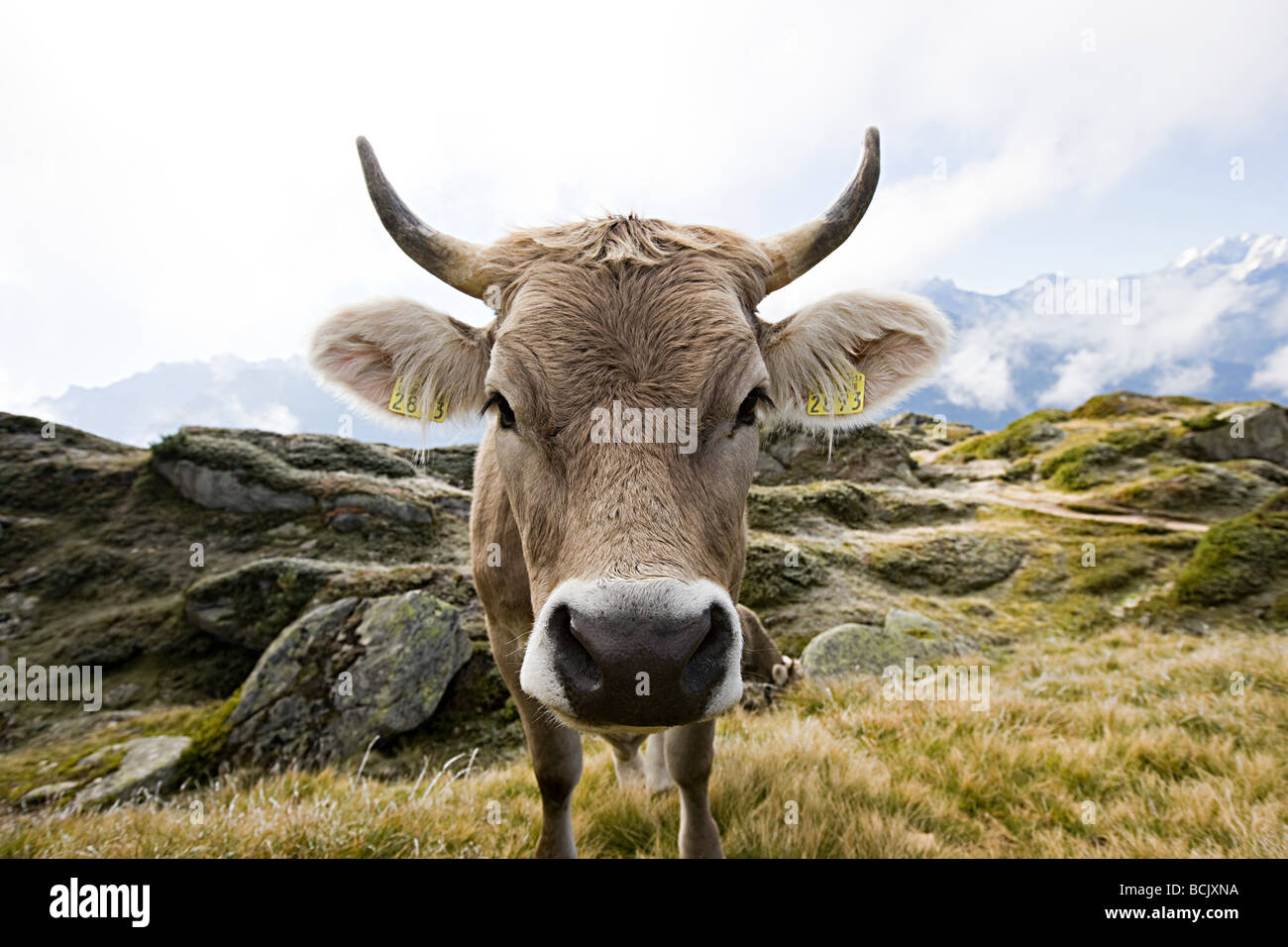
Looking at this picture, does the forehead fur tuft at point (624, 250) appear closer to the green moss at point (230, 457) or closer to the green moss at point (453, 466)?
the green moss at point (230, 457)

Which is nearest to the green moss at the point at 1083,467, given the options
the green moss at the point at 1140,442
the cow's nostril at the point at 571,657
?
the green moss at the point at 1140,442

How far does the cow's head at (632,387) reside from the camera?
5.63 ft

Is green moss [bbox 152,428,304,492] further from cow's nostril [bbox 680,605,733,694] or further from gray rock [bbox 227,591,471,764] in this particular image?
cow's nostril [bbox 680,605,733,694]

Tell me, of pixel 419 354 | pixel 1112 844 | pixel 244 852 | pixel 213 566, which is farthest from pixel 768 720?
pixel 213 566

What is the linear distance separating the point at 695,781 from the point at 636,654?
219 centimetres

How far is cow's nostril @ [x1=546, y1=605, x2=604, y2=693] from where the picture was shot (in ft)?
5.62

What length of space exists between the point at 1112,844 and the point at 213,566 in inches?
540

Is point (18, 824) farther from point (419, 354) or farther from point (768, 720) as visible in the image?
point (768, 720)

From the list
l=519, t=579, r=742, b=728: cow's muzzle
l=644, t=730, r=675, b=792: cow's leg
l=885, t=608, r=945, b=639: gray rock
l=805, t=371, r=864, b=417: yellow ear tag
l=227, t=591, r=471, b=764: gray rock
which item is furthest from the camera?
l=885, t=608, r=945, b=639: gray rock

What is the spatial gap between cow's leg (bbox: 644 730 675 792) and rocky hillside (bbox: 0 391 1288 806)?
280cm

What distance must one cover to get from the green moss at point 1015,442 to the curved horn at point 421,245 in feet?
125

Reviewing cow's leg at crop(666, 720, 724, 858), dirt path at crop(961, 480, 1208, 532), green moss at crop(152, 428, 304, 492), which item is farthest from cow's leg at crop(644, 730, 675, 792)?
dirt path at crop(961, 480, 1208, 532)

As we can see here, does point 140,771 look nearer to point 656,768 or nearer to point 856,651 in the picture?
point 656,768

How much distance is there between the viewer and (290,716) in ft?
19.1
